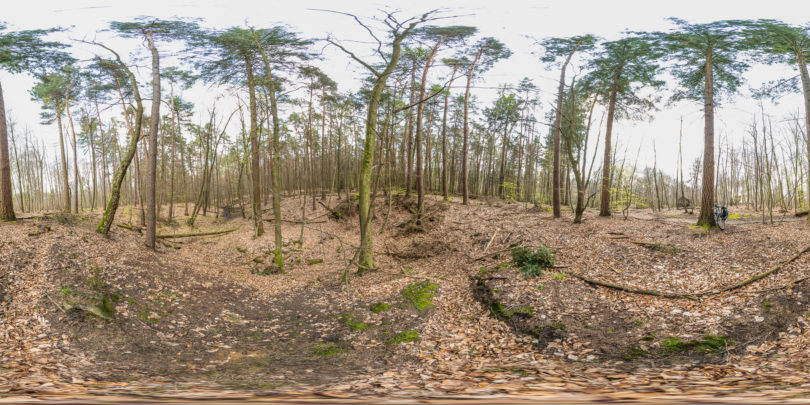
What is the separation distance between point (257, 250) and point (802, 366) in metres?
12.1

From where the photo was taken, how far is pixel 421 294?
6539mm

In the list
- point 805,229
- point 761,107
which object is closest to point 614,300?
point 805,229

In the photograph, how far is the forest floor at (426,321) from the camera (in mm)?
2766

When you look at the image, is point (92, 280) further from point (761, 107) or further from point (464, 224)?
point (761, 107)

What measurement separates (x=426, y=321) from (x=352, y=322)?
1.20 metres

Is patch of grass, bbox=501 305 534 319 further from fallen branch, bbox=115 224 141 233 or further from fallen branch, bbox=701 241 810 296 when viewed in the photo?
fallen branch, bbox=115 224 141 233

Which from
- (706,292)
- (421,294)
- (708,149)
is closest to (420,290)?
(421,294)

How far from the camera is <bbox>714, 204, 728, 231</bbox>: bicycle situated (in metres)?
8.51

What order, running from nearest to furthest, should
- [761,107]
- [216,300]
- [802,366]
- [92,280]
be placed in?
[802,366] → [92,280] → [216,300] → [761,107]

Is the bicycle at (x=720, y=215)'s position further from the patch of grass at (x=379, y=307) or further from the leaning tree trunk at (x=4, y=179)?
the leaning tree trunk at (x=4, y=179)

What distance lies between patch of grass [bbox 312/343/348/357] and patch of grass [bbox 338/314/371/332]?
61 cm

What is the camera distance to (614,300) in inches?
219

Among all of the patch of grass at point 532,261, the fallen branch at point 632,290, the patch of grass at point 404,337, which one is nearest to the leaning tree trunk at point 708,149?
the fallen branch at point 632,290

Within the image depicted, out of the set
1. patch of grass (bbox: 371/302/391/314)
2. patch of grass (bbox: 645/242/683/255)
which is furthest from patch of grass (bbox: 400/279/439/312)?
patch of grass (bbox: 645/242/683/255)
